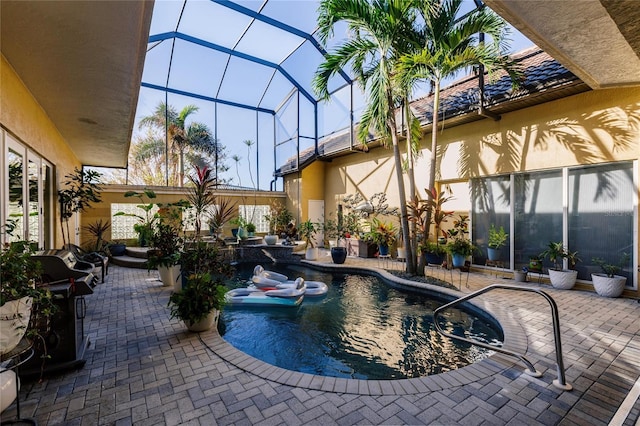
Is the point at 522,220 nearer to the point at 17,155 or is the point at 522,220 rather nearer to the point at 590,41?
the point at 590,41

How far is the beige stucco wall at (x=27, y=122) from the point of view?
3.62m

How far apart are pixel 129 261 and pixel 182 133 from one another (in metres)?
9.65

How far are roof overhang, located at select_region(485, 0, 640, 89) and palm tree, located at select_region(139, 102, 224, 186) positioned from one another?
1561cm

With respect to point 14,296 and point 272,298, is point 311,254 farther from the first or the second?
point 14,296

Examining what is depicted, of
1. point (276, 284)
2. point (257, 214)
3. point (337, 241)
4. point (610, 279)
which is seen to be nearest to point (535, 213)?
point (610, 279)

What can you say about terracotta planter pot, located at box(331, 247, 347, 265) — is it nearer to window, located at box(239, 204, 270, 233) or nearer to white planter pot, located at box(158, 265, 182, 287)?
white planter pot, located at box(158, 265, 182, 287)

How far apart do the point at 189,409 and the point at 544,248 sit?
Answer: 7.91 metres

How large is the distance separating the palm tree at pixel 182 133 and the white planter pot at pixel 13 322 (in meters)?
15.7

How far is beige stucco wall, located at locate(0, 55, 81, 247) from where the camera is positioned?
362cm

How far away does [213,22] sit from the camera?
10820 millimetres

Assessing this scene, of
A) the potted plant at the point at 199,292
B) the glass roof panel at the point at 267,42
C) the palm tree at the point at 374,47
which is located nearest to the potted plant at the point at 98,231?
the potted plant at the point at 199,292

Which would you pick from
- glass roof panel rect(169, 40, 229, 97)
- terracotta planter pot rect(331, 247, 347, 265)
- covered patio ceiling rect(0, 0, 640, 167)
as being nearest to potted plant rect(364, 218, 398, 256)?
terracotta planter pot rect(331, 247, 347, 265)

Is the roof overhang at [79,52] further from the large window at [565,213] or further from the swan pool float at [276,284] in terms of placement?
the large window at [565,213]

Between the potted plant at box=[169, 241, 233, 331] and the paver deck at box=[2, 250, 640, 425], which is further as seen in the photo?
the potted plant at box=[169, 241, 233, 331]
